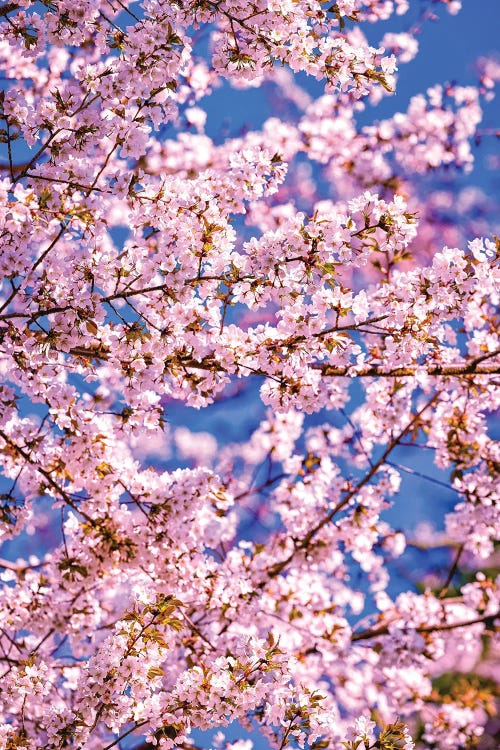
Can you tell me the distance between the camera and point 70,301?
3.71 m

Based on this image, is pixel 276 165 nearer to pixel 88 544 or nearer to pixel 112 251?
pixel 112 251

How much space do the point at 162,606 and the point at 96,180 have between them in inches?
90.8

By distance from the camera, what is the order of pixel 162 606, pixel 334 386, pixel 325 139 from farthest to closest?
1. pixel 325 139
2. pixel 334 386
3. pixel 162 606

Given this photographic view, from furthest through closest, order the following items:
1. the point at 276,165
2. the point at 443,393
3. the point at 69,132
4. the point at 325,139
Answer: the point at 325,139 < the point at 443,393 < the point at 276,165 < the point at 69,132

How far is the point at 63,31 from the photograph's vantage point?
401 centimetres

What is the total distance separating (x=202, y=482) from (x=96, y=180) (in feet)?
7.67

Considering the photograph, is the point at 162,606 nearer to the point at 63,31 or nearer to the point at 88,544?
the point at 88,544

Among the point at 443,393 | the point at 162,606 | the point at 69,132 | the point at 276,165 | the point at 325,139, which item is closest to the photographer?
the point at 162,606

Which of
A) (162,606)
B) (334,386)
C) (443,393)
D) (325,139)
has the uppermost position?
(325,139)

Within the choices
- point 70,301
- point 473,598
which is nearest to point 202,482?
point 70,301

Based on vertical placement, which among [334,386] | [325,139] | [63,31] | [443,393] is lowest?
[334,386]

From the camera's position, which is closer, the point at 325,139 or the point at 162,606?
the point at 162,606

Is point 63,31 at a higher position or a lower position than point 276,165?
higher

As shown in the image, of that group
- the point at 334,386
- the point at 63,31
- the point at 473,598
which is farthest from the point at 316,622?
the point at 63,31
